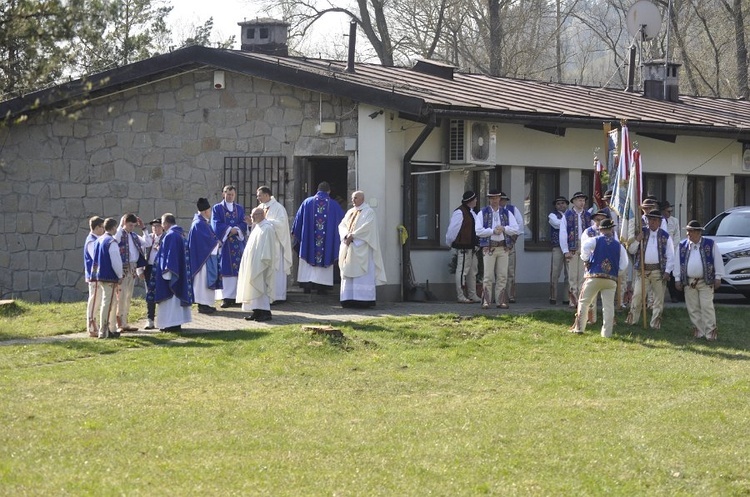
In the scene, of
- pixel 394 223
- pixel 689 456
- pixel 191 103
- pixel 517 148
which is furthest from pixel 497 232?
pixel 689 456

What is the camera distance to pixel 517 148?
22.2 metres

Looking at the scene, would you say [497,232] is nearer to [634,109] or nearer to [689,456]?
[634,109]

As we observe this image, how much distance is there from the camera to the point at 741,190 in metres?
26.6

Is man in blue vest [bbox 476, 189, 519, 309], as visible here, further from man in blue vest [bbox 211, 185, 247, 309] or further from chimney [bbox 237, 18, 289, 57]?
chimney [bbox 237, 18, 289, 57]

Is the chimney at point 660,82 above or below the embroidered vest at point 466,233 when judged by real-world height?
above

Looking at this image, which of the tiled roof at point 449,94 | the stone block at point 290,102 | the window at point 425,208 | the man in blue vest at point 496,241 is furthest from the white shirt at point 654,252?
the stone block at point 290,102

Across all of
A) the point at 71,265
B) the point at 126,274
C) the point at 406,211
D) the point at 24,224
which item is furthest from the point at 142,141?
the point at 126,274

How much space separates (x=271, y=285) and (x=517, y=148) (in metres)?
6.47

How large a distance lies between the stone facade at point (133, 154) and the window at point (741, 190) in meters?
9.96

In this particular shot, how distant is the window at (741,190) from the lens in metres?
26.4

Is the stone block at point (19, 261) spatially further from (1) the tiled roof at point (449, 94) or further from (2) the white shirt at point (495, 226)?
(2) the white shirt at point (495, 226)

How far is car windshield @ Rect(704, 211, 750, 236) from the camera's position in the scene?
22.3 metres

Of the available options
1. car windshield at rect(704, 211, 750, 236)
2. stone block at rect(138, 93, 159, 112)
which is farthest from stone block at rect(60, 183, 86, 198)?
car windshield at rect(704, 211, 750, 236)

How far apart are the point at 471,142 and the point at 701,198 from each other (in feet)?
23.4
